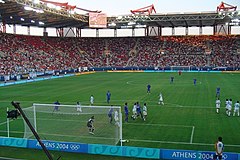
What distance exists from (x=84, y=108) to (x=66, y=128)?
209 cm

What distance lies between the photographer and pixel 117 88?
4119 cm

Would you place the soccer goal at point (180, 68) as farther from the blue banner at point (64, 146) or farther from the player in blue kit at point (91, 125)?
the blue banner at point (64, 146)

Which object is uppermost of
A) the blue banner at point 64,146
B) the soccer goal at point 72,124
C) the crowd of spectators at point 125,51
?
the crowd of spectators at point 125,51

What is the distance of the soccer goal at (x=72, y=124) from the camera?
58.3ft

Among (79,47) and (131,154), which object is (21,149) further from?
(79,47)

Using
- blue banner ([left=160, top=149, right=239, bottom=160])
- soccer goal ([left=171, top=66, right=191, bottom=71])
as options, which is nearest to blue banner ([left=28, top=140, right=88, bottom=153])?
blue banner ([left=160, top=149, right=239, bottom=160])

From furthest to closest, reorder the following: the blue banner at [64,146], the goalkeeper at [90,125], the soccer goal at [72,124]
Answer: the goalkeeper at [90,125], the soccer goal at [72,124], the blue banner at [64,146]

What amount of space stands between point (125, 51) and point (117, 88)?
4390 centimetres

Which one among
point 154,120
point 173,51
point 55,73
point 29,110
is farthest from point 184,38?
point 29,110

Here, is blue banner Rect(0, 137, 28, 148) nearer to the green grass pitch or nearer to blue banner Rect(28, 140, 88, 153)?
blue banner Rect(28, 140, 88, 153)

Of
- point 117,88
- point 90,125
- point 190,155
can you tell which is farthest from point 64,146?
point 117,88

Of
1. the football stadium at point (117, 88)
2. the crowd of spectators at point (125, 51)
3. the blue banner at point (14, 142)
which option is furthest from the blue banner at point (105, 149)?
the crowd of spectators at point (125, 51)

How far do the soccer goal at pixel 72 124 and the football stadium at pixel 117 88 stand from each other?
0.07 m

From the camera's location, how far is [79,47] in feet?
279
